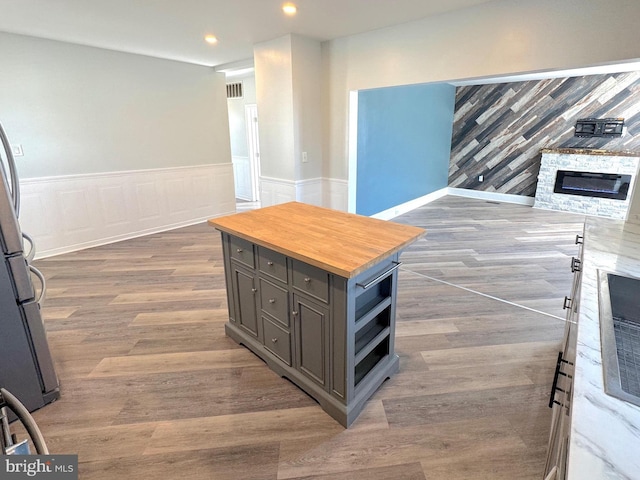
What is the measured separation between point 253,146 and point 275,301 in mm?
5724

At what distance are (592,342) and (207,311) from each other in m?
2.62

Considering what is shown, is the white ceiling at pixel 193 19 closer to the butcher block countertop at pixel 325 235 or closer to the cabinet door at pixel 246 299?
the butcher block countertop at pixel 325 235

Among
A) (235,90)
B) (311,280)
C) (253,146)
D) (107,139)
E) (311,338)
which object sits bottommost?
(311,338)

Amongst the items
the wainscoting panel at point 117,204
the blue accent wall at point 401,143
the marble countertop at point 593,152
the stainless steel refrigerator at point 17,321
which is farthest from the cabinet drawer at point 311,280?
the marble countertop at point 593,152

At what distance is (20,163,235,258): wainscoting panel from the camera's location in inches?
158

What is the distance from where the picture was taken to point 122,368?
7.11 ft

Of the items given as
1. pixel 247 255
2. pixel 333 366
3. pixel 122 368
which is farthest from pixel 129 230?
pixel 333 366

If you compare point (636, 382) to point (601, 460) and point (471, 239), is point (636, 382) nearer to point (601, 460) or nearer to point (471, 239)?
point (601, 460)

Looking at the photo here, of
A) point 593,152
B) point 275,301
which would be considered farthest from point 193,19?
point 593,152

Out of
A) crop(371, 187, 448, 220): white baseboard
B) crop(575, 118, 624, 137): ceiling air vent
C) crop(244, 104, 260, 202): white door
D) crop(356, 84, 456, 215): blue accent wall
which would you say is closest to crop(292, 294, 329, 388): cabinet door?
crop(356, 84, 456, 215): blue accent wall

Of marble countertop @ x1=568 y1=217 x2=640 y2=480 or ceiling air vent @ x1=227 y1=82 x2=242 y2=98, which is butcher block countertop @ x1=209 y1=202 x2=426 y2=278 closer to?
marble countertop @ x1=568 y1=217 x2=640 y2=480

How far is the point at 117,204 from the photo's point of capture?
182 inches

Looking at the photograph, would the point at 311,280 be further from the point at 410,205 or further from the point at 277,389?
the point at 410,205

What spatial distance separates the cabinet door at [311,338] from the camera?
5.62 ft
